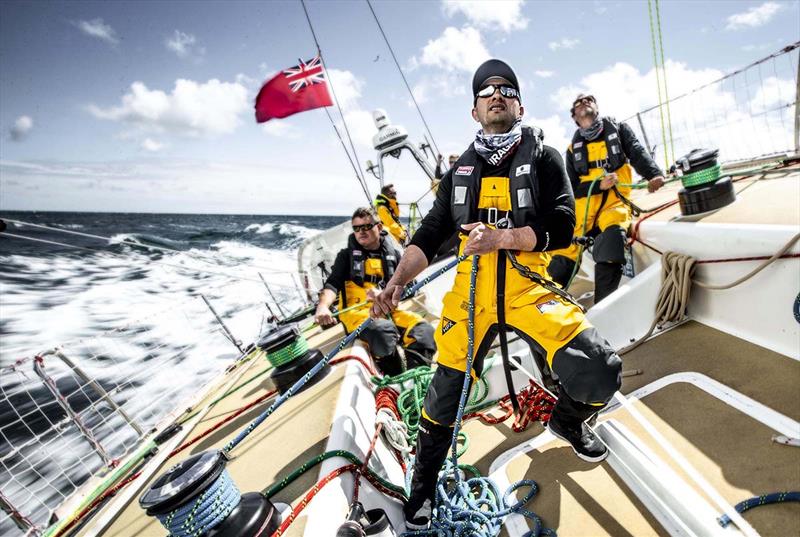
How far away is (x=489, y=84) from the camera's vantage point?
76.9 inches

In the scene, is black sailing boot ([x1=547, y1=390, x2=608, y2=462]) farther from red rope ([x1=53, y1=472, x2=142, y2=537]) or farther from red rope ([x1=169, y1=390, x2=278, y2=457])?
red rope ([x1=53, y1=472, x2=142, y2=537])

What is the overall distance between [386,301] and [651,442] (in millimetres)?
1557

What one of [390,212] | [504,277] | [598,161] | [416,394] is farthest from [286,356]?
[390,212]

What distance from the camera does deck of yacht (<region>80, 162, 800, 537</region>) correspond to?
1.65 meters

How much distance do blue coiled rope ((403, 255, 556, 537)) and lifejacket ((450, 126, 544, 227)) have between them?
327 millimetres

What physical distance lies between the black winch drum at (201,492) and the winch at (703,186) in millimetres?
3543

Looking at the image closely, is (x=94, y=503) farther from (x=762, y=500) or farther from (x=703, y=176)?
(x=703, y=176)

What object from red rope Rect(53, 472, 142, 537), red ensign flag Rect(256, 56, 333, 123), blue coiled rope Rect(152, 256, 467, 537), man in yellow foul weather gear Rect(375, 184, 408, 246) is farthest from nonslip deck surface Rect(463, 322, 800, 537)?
red ensign flag Rect(256, 56, 333, 123)

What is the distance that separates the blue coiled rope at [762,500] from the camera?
1451 millimetres

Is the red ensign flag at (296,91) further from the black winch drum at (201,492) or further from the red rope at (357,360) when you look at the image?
the black winch drum at (201,492)

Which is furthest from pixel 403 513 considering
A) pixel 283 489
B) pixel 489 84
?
pixel 489 84

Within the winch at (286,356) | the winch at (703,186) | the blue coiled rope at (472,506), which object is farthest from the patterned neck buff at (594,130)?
the winch at (286,356)

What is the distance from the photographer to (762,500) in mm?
1483

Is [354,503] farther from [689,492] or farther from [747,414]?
[747,414]
